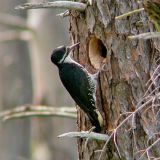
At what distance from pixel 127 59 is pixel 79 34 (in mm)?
517

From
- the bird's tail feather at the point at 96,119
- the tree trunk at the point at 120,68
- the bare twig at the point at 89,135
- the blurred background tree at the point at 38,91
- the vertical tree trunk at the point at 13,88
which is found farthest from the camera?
the vertical tree trunk at the point at 13,88

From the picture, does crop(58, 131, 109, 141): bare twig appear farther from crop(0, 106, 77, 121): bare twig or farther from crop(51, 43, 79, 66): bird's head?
crop(0, 106, 77, 121): bare twig

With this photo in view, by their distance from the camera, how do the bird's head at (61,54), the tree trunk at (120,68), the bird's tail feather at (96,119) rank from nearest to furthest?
the tree trunk at (120,68) → the bird's tail feather at (96,119) → the bird's head at (61,54)

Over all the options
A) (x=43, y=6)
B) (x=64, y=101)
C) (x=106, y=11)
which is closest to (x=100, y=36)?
(x=106, y=11)

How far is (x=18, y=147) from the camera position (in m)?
13.6

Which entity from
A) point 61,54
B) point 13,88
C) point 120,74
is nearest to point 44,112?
point 61,54

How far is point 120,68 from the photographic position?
541cm

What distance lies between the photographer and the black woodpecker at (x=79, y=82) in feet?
18.4

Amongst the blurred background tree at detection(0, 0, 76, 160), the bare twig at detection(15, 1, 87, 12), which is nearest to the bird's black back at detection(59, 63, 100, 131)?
the bare twig at detection(15, 1, 87, 12)

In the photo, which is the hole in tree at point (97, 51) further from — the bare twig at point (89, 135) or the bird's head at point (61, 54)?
the bare twig at point (89, 135)

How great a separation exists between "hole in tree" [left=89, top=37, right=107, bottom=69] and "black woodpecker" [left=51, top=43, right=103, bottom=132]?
0.11 meters

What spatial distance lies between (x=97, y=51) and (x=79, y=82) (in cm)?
36

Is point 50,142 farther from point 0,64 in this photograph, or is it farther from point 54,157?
point 0,64

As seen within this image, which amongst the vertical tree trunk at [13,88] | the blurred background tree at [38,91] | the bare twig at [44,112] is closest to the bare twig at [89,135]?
the bare twig at [44,112]
